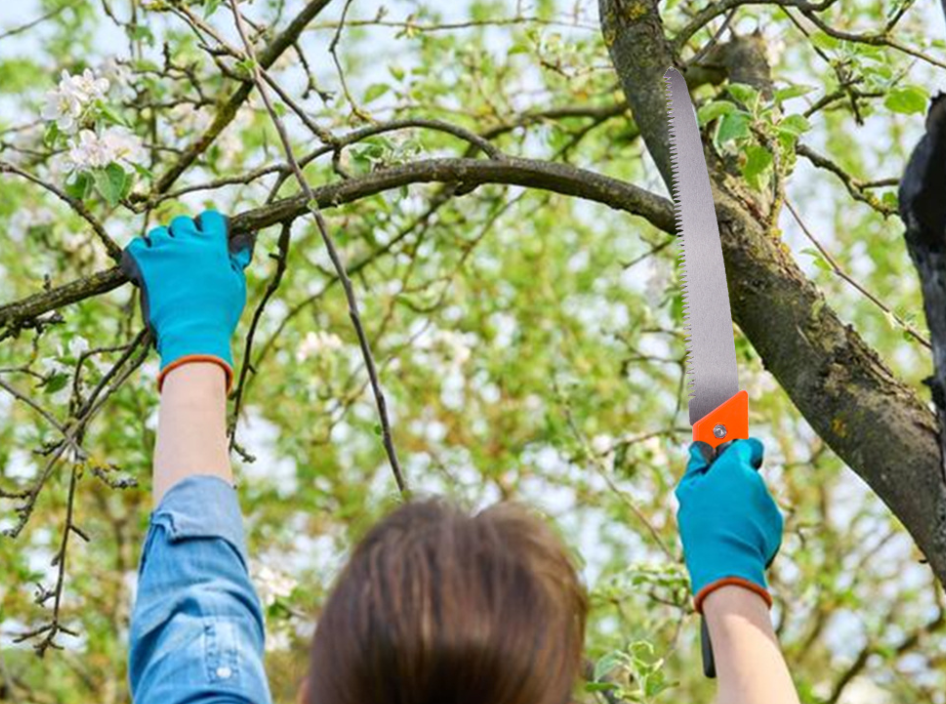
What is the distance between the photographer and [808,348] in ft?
7.25

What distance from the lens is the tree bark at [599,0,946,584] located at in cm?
197

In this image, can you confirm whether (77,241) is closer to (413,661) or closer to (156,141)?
(156,141)

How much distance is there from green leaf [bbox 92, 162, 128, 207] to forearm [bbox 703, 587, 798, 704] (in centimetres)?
138

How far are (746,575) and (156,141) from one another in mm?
Result: 2806

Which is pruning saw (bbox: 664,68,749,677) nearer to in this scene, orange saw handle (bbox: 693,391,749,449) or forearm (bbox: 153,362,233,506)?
orange saw handle (bbox: 693,391,749,449)

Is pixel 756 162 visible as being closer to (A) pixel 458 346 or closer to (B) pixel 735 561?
(B) pixel 735 561

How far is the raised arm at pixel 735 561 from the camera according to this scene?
1382 mm

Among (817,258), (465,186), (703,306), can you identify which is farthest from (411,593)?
(817,258)

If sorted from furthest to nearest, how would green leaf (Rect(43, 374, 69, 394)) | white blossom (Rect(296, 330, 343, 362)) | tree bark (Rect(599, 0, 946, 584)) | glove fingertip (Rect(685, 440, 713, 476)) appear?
white blossom (Rect(296, 330, 343, 362)) → green leaf (Rect(43, 374, 69, 394)) → tree bark (Rect(599, 0, 946, 584)) → glove fingertip (Rect(685, 440, 713, 476))

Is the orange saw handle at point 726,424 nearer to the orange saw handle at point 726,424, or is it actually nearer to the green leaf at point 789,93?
the orange saw handle at point 726,424

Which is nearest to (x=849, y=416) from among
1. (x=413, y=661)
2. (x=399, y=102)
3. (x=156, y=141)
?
(x=413, y=661)

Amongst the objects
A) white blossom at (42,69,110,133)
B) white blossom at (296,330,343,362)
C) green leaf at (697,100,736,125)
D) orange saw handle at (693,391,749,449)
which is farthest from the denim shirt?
white blossom at (296,330,343,362)

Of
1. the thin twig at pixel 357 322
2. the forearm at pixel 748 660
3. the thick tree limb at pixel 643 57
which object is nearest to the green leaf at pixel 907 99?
the thick tree limb at pixel 643 57

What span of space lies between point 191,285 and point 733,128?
90 cm
